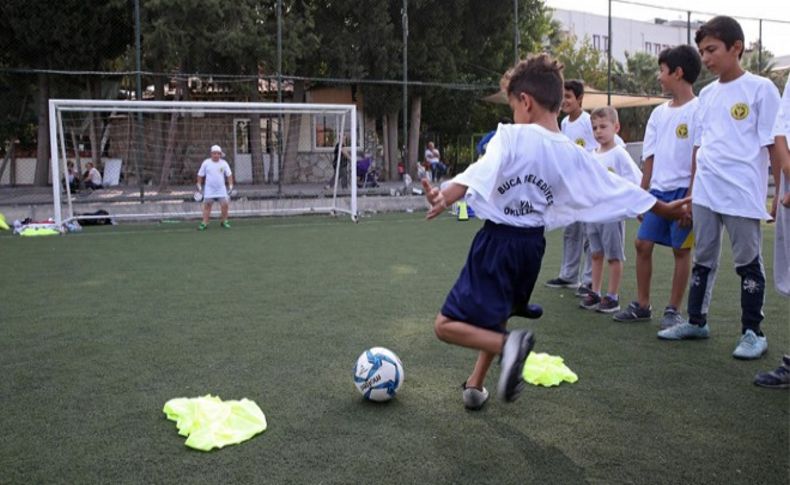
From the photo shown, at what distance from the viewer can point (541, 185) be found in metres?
3.32

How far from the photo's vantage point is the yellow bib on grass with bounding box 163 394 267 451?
309 centimetres

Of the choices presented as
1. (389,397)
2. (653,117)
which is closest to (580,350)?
(389,397)

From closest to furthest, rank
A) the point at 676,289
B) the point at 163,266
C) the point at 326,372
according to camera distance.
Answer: the point at 326,372 < the point at 676,289 < the point at 163,266

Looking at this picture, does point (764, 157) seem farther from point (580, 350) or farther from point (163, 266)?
point (163, 266)

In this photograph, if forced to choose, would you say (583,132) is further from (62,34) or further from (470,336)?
(62,34)

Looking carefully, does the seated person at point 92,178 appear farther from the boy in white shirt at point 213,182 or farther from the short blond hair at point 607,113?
the short blond hair at point 607,113

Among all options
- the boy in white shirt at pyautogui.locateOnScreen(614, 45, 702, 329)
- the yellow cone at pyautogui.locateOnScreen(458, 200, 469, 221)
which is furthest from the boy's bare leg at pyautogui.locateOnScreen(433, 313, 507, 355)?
the yellow cone at pyautogui.locateOnScreen(458, 200, 469, 221)

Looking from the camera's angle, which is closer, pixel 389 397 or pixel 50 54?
pixel 389 397

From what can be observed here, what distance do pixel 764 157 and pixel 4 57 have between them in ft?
71.7

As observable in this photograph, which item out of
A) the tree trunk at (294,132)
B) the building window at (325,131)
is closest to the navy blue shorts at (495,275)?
the tree trunk at (294,132)

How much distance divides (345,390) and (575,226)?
374 centimetres

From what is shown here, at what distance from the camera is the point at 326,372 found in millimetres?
4141

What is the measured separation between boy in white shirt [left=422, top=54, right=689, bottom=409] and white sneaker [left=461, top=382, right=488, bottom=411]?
390 millimetres

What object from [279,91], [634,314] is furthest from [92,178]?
[634,314]
